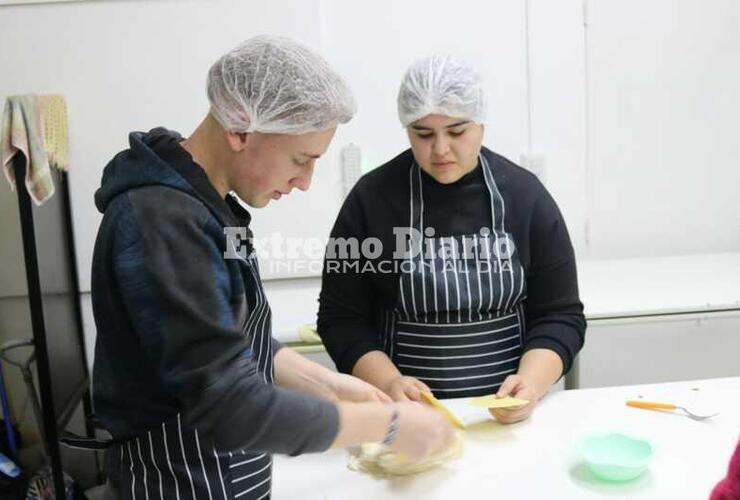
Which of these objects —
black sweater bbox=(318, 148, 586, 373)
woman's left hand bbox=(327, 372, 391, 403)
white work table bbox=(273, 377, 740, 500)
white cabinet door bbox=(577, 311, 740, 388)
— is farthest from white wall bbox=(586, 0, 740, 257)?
woman's left hand bbox=(327, 372, 391, 403)

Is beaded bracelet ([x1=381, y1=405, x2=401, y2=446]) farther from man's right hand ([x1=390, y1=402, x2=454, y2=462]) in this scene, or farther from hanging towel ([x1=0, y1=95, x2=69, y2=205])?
hanging towel ([x1=0, y1=95, x2=69, y2=205])

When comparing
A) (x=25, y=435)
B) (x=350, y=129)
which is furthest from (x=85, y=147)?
(x=25, y=435)

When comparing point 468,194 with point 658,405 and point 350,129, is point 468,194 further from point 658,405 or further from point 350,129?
point 350,129

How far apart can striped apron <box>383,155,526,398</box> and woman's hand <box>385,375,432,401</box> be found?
6.2 inches

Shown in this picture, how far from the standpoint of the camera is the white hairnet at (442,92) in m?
1.51

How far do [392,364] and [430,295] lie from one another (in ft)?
0.59

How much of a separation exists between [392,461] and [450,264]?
55 cm

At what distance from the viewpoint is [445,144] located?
152cm

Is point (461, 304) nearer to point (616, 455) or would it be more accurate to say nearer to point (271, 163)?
point (616, 455)

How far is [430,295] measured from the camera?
5.06ft

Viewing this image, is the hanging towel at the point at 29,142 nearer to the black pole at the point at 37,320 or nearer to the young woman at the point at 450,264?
the black pole at the point at 37,320

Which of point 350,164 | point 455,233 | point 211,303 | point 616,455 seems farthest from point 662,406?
point 350,164

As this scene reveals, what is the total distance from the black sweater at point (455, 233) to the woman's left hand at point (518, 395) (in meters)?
0.17

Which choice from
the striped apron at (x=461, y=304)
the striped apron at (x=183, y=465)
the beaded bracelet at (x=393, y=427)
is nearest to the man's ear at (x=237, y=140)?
the striped apron at (x=183, y=465)
